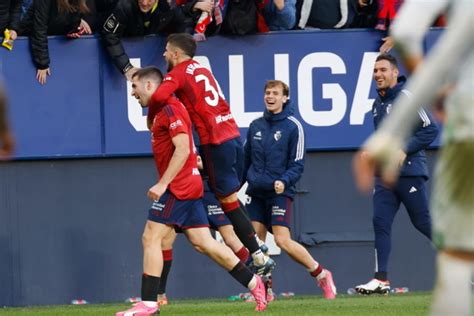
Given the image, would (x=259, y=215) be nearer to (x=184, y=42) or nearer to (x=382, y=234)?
(x=382, y=234)

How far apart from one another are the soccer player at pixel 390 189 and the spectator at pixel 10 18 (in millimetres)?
3903

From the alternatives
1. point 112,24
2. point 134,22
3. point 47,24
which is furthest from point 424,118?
point 47,24

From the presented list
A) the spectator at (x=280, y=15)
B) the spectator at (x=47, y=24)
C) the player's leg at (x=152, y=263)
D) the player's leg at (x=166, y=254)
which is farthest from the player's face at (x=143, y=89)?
the spectator at (x=280, y=15)

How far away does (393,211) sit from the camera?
13.5 m

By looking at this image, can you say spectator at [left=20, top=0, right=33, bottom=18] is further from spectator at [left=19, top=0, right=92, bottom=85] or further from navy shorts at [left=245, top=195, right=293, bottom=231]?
navy shorts at [left=245, top=195, right=293, bottom=231]

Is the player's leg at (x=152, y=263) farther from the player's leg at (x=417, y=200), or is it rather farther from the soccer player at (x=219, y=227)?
the player's leg at (x=417, y=200)

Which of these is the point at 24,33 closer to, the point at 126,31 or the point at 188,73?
the point at 126,31

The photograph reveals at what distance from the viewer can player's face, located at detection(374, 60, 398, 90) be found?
13.2m

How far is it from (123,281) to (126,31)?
2727mm

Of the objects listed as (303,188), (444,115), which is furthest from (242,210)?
(444,115)

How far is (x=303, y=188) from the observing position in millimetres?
15445

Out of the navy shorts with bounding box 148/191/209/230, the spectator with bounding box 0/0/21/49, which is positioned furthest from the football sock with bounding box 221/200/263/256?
the spectator with bounding box 0/0/21/49

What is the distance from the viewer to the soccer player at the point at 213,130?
1248 centimetres

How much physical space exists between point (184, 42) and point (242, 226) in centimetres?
176
